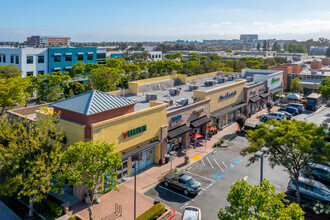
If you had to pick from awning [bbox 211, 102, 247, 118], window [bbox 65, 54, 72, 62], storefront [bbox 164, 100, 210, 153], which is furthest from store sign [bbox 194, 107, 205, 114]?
window [bbox 65, 54, 72, 62]

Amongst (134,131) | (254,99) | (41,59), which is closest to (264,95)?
(254,99)

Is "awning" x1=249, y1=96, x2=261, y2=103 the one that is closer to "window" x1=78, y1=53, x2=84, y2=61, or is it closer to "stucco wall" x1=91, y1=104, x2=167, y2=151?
"stucco wall" x1=91, y1=104, x2=167, y2=151

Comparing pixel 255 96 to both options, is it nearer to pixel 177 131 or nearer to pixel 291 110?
pixel 291 110

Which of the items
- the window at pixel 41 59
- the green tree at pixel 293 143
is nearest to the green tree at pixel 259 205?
the green tree at pixel 293 143

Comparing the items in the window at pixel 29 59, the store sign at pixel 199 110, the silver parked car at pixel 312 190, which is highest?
the window at pixel 29 59

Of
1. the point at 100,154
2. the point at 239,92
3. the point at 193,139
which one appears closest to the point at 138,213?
the point at 100,154

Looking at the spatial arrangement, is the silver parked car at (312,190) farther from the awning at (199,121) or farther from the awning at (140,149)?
the awning at (199,121)
